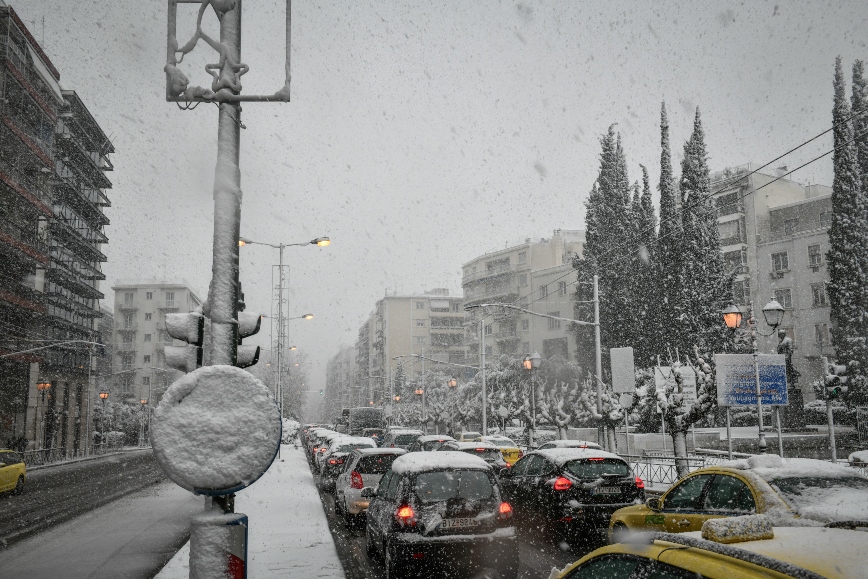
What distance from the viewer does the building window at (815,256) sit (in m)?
52.9

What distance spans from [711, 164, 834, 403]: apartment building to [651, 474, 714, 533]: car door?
46.4 metres

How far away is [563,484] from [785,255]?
50.6 meters

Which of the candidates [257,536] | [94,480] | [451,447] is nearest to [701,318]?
[451,447]

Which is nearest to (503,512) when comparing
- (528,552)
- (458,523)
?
(458,523)

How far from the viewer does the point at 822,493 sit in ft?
22.6

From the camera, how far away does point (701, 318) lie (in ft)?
144

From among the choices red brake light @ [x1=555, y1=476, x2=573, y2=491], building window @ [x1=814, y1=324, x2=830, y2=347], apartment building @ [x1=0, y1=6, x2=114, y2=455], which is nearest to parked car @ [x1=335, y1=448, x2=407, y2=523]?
red brake light @ [x1=555, y1=476, x2=573, y2=491]

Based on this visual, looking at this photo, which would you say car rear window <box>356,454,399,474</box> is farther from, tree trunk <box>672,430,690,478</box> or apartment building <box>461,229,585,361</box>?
apartment building <box>461,229,585,361</box>

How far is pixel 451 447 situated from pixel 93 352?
47949 mm

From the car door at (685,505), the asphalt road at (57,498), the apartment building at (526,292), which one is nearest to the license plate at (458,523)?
the car door at (685,505)

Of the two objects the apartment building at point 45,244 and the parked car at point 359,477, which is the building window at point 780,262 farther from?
the apartment building at point 45,244

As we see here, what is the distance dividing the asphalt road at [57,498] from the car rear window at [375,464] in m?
6.44

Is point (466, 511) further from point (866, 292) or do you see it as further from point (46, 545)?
point (866, 292)

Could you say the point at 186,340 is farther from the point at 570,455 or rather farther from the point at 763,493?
the point at 570,455
